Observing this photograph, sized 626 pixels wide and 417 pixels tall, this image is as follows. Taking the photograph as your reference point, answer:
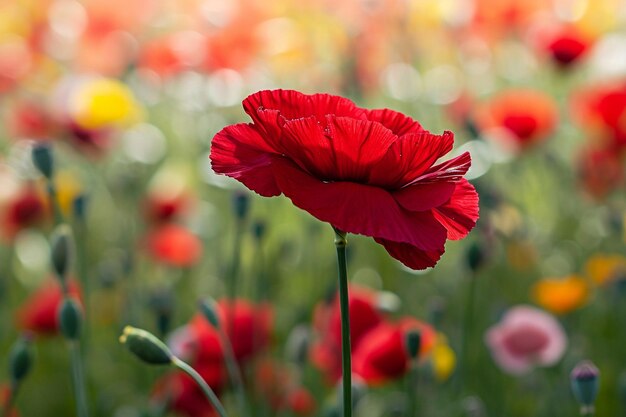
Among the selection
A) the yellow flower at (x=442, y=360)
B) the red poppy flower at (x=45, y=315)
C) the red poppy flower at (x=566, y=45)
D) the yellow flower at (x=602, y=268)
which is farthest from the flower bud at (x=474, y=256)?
the red poppy flower at (x=566, y=45)

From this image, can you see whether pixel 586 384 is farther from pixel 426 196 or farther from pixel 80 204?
pixel 80 204

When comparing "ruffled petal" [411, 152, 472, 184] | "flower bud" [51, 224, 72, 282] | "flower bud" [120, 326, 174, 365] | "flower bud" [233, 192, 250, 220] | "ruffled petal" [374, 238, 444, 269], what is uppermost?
"ruffled petal" [411, 152, 472, 184]

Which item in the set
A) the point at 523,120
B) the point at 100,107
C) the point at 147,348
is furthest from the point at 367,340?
the point at 100,107

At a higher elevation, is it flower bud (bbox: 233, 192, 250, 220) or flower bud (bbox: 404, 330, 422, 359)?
flower bud (bbox: 233, 192, 250, 220)

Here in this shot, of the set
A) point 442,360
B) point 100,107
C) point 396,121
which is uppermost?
point 100,107

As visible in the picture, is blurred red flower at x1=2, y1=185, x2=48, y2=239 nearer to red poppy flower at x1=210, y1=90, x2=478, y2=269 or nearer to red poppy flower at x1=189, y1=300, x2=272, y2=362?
red poppy flower at x1=189, y1=300, x2=272, y2=362

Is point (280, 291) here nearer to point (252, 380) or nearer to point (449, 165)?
point (252, 380)

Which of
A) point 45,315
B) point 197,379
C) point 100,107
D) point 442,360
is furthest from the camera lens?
point 100,107

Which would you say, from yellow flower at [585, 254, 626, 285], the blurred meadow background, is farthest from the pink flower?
yellow flower at [585, 254, 626, 285]
